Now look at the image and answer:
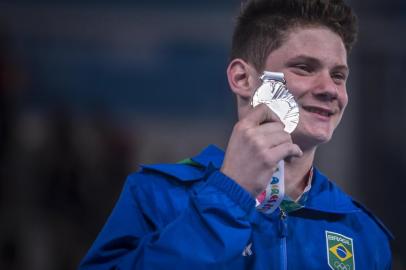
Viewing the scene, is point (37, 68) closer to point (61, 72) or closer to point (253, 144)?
Answer: point (61, 72)

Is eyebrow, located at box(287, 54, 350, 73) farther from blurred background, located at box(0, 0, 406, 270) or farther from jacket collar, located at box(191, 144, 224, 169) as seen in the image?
blurred background, located at box(0, 0, 406, 270)

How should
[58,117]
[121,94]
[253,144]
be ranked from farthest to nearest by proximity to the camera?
[121,94], [58,117], [253,144]

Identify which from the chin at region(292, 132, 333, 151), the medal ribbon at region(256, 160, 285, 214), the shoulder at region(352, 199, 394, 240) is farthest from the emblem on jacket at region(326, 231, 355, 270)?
the medal ribbon at region(256, 160, 285, 214)

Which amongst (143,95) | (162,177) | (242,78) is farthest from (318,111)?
(143,95)

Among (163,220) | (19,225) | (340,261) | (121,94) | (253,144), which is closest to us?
(253,144)

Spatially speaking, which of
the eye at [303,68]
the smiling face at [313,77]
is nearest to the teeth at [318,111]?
the smiling face at [313,77]

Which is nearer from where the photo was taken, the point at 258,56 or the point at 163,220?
the point at 163,220

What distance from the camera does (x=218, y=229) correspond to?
58.2 inches

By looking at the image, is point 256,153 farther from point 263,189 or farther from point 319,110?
point 319,110

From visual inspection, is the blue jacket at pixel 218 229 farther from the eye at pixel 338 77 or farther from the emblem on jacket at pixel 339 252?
the eye at pixel 338 77

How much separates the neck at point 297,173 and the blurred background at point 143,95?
2.53m

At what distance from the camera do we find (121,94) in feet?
16.2

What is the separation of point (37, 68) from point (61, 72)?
17 cm

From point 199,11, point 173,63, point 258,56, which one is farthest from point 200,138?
point 258,56
